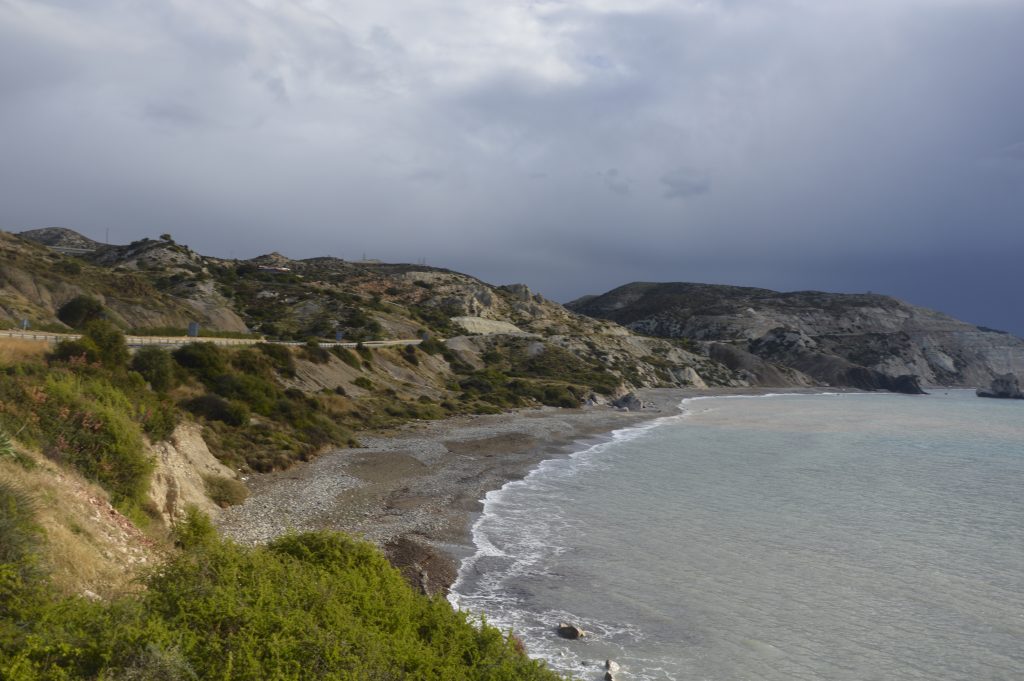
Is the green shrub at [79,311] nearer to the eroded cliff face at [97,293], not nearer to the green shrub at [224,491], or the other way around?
the eroded cliff face at [97,293]

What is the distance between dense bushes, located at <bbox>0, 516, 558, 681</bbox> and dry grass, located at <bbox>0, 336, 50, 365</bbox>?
51.6 feet

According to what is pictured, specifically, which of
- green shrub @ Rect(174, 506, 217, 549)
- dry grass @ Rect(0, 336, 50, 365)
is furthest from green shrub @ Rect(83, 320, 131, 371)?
green shrub @ Rect(174, 506, 217, 549)

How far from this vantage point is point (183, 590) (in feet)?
30.4

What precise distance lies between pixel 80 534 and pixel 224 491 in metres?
12.2

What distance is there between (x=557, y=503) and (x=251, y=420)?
1758 cm

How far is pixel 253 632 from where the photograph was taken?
868 centimetres

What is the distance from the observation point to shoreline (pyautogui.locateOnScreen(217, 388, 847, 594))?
20.7 meters

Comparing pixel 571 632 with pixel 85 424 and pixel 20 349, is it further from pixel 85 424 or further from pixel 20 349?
pixel 20 349

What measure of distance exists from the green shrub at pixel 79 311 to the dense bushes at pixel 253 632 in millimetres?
51812

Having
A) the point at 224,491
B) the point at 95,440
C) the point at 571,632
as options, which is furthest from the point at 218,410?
the point at 571,632

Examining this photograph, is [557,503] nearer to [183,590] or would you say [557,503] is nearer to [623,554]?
[623,554]

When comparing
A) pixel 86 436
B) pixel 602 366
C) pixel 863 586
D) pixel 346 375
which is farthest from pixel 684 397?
pixel 86 436

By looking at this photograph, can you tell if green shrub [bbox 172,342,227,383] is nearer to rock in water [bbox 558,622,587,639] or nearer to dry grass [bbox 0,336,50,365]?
dry grass [bbox 0,336,50,365]

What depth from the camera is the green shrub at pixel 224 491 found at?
23422 millimetres
